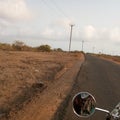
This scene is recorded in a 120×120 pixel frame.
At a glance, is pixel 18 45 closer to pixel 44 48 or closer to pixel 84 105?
pixel 44 48

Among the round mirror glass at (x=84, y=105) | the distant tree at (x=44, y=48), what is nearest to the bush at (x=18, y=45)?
the distant tree at (x=44, y=48)

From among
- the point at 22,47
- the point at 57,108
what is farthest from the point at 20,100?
the point at 22,47

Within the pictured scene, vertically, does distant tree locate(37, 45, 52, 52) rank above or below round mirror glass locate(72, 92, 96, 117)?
below

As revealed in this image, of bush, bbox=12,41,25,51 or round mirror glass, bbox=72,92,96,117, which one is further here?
bush, bbox=12,41,25,51

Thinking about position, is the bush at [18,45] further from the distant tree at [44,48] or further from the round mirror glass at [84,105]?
the round mirror glass at [84,105]

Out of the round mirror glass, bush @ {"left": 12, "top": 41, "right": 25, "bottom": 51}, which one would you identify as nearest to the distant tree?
bush @ {"left": 12, "top": 41, "right": 25, "bottom": 51}

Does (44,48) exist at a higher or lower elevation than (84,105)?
lower

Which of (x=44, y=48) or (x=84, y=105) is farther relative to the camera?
(x=44, y=48)

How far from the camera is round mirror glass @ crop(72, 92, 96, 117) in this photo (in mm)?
3516

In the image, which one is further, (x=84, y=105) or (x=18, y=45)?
(x=18, y=45)

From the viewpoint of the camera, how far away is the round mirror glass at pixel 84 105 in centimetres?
352

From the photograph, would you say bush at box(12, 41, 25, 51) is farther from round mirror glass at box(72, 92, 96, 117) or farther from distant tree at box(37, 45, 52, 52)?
round mirror glass at box(72, 92, 96, 117)

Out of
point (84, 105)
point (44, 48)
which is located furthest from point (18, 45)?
point (84, 105)

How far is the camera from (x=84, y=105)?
3520mm
